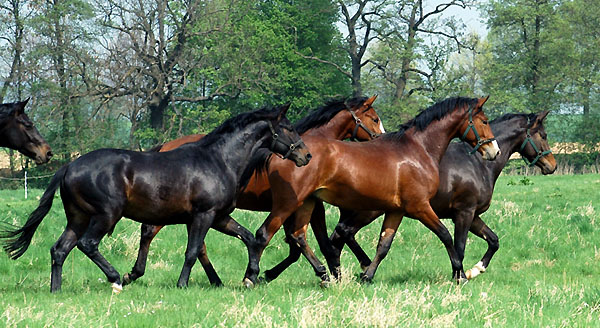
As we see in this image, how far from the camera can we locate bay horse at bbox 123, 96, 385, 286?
8234 millimetres

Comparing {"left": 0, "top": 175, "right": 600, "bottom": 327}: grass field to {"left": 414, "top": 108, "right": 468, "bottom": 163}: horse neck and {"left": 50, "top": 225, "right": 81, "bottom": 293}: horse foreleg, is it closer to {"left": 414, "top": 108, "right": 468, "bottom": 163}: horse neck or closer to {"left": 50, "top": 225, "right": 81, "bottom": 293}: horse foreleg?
{"left": 50, "top": 225, "right": 81, "bottom": 293}: horse foreleg

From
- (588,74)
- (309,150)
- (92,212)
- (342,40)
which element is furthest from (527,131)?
(588,74)

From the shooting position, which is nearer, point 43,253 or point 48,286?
point 48,286

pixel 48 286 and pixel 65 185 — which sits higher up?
pixel 65 185

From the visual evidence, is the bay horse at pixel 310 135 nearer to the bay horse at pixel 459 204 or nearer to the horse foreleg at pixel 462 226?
the bay horse at pixel 459 204

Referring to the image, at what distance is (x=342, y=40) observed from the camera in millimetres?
45031

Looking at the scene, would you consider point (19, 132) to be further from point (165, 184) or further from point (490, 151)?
point (490, 151)

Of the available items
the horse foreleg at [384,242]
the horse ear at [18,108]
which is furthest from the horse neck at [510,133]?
the horse ear at [18,108]

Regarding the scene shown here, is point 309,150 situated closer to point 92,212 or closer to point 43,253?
point 92,212

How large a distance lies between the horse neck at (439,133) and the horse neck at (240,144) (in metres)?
1.84

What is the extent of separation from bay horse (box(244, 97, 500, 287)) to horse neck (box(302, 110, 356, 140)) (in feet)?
3.48

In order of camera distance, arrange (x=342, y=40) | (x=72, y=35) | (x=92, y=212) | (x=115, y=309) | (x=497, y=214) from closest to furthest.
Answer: (x=115, y=309), (x=92, y=212), (x=497, y=214), (x=72, y=35), (x=342, y=40)

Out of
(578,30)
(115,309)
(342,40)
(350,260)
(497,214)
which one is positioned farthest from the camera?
(578,30)

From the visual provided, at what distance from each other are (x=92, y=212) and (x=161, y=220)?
0.71m
